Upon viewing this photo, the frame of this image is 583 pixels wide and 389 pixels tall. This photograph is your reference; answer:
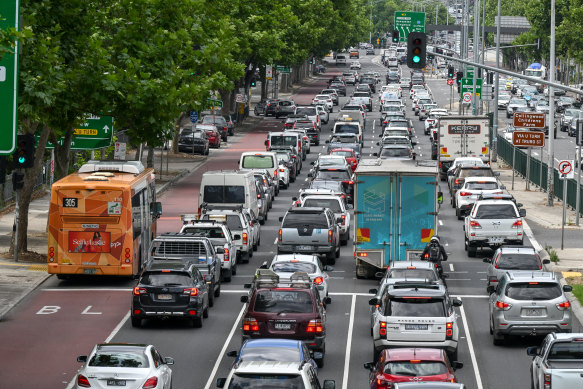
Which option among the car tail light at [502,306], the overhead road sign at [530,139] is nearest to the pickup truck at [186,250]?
the car tail light at [502,306]

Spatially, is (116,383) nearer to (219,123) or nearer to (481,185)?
(481,185)

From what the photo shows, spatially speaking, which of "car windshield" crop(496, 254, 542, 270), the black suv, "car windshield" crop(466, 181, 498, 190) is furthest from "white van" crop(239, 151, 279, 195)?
the black suv

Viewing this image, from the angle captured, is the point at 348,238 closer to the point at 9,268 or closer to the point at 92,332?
the point at 9,268

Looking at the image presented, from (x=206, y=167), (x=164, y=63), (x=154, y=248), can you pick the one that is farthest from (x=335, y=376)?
(x=206, y=167)

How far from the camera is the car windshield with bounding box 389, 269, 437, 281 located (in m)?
28.6

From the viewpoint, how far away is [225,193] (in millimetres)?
42625

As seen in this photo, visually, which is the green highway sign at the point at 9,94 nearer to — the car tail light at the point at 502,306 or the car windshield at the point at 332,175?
the car tail light at the point at 502,306

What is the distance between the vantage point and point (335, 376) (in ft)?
80.6

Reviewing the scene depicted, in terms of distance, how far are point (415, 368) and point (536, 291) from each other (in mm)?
7312

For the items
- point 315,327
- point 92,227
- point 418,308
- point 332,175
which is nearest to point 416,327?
point 418,308

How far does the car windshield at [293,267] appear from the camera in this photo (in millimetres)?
30877

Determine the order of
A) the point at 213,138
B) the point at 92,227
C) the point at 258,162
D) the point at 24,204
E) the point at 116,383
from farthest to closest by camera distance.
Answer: the point at 213,138
the point at 258,162
the point at 24,204
the point at 92,227
the point at 116,383

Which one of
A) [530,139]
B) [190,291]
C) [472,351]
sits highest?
[530,139]

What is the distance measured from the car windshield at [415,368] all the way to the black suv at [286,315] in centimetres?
462
